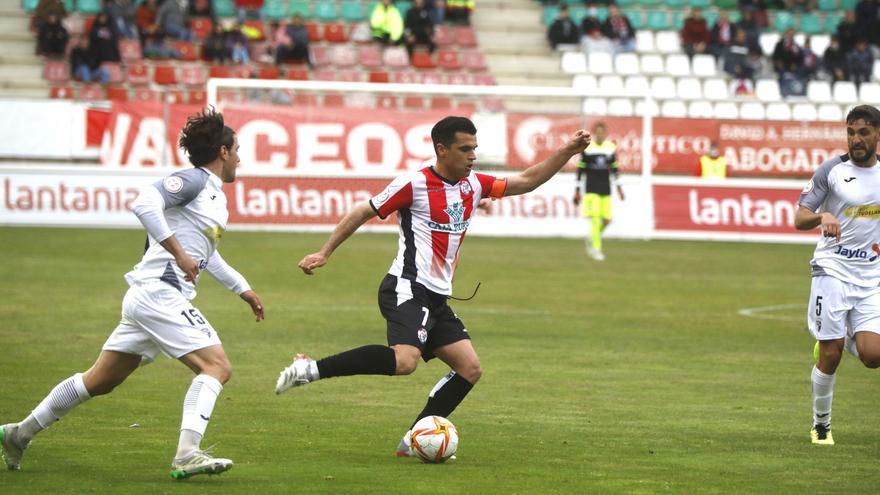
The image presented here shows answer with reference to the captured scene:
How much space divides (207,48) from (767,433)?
25.5m

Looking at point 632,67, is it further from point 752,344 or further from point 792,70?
point 752,344

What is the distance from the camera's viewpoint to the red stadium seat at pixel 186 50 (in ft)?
112

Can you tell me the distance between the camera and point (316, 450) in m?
9.36

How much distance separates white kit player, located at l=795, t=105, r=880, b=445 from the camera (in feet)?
32.0

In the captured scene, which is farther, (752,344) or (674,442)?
(752,344)

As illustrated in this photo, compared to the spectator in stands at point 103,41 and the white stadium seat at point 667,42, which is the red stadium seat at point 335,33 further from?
the white stadium seat at point 667,42

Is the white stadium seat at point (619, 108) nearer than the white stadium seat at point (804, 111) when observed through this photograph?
Yes

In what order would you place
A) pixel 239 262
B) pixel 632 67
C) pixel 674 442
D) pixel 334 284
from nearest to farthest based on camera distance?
pixel 674 442 → pixel 334 284 → pixel 239 262 → pixel 632 67

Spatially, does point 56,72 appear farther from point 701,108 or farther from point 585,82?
point 701,108

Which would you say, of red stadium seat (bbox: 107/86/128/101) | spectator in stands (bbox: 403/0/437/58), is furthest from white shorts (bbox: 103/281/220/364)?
spectator in stands (bbox: 403/0/437/58)

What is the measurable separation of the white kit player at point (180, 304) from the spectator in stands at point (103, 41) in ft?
85.2

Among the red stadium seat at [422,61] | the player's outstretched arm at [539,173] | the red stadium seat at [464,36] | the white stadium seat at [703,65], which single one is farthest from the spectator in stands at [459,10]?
the player's outstretched arm at [539,173]

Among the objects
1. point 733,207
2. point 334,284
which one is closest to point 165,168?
point 334,284

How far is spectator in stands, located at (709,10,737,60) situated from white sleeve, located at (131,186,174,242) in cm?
3166
